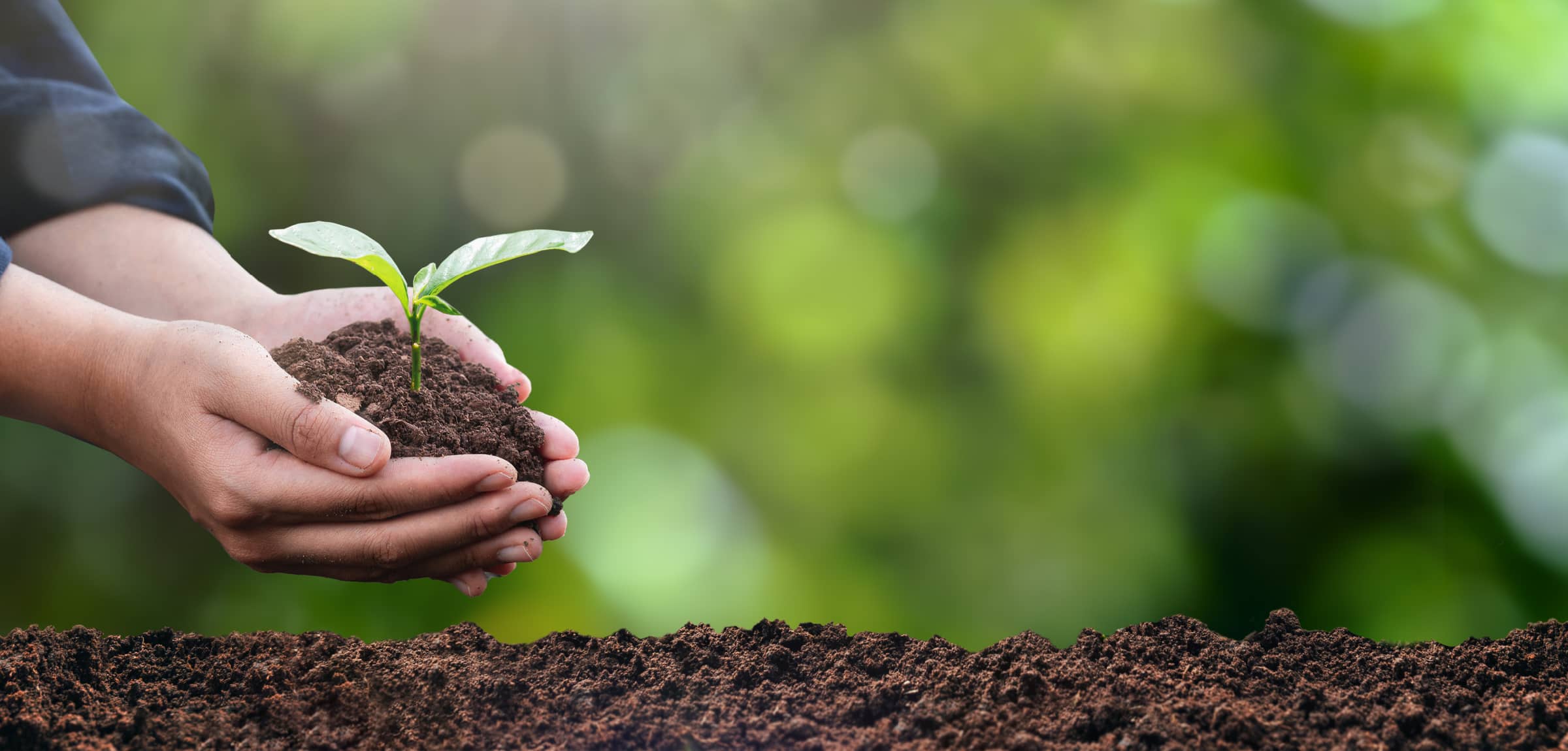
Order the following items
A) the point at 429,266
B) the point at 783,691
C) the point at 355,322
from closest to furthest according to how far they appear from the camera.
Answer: the point at 783,691
the point at 429,266
the point at 355,322

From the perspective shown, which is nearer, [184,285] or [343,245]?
[343,245]

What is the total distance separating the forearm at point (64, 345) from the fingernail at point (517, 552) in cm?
49

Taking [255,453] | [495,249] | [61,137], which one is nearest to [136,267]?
[61,137]

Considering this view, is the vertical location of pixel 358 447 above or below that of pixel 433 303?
below

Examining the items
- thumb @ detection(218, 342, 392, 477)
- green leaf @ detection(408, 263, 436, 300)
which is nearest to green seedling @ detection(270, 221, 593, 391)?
green leaf @ detection(408, 263, 436, 300)

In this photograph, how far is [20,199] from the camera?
1520 mm

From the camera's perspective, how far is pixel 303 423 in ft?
3.49

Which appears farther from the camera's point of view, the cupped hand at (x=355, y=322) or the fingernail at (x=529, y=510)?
the cupped hand at (x=355, y=322)

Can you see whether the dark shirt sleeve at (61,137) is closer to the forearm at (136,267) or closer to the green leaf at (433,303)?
the forearm at (136,267)

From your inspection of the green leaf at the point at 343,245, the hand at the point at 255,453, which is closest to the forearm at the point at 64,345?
the hand at the point at 255,453

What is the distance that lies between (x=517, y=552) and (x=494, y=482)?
14 centimetres

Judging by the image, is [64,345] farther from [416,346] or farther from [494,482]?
[494,482]

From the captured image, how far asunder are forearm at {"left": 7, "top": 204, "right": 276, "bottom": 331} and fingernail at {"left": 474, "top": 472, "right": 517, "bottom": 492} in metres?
0.63

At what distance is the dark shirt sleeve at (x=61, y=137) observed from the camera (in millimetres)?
1503
